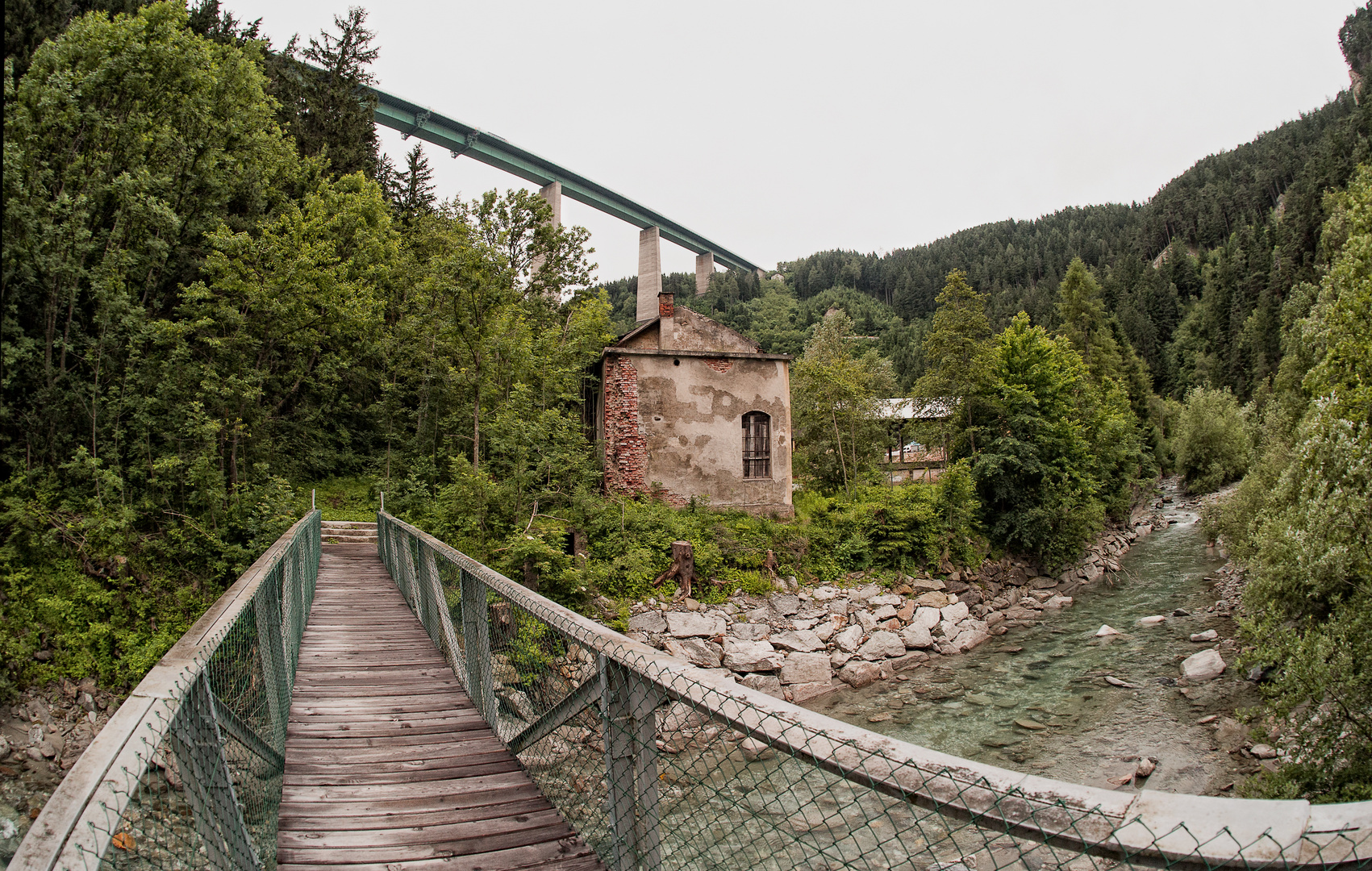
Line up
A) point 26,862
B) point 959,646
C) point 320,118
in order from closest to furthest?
1. point 26,862
2. point 959,646
3. point 320,118

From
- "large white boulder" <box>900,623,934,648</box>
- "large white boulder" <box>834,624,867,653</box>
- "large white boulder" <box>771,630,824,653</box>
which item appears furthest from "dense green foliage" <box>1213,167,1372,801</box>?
"large white boulder" <box>771,630,824,653</box>

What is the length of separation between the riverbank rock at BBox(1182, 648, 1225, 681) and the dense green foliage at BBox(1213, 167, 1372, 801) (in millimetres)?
676

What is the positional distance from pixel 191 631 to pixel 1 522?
627 inches

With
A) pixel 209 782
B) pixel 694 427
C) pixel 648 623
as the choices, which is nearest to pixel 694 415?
pixel 694 427

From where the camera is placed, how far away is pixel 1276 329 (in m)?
51.2

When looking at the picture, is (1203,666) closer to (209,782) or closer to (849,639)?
(849,639)

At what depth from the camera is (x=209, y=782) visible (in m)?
2.73

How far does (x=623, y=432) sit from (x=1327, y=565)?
15.5 metres

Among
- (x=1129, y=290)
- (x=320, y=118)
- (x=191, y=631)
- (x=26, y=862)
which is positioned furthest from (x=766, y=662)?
(x=1129, y=290)

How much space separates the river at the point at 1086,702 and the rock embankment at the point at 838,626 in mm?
600

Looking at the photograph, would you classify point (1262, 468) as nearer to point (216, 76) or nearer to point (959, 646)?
point (959, 646)

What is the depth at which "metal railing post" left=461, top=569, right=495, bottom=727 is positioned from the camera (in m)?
5.50

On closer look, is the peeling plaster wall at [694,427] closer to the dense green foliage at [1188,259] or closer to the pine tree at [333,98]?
the pine tree at [333,98]

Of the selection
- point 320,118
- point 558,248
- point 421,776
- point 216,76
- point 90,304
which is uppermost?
point 320,118
